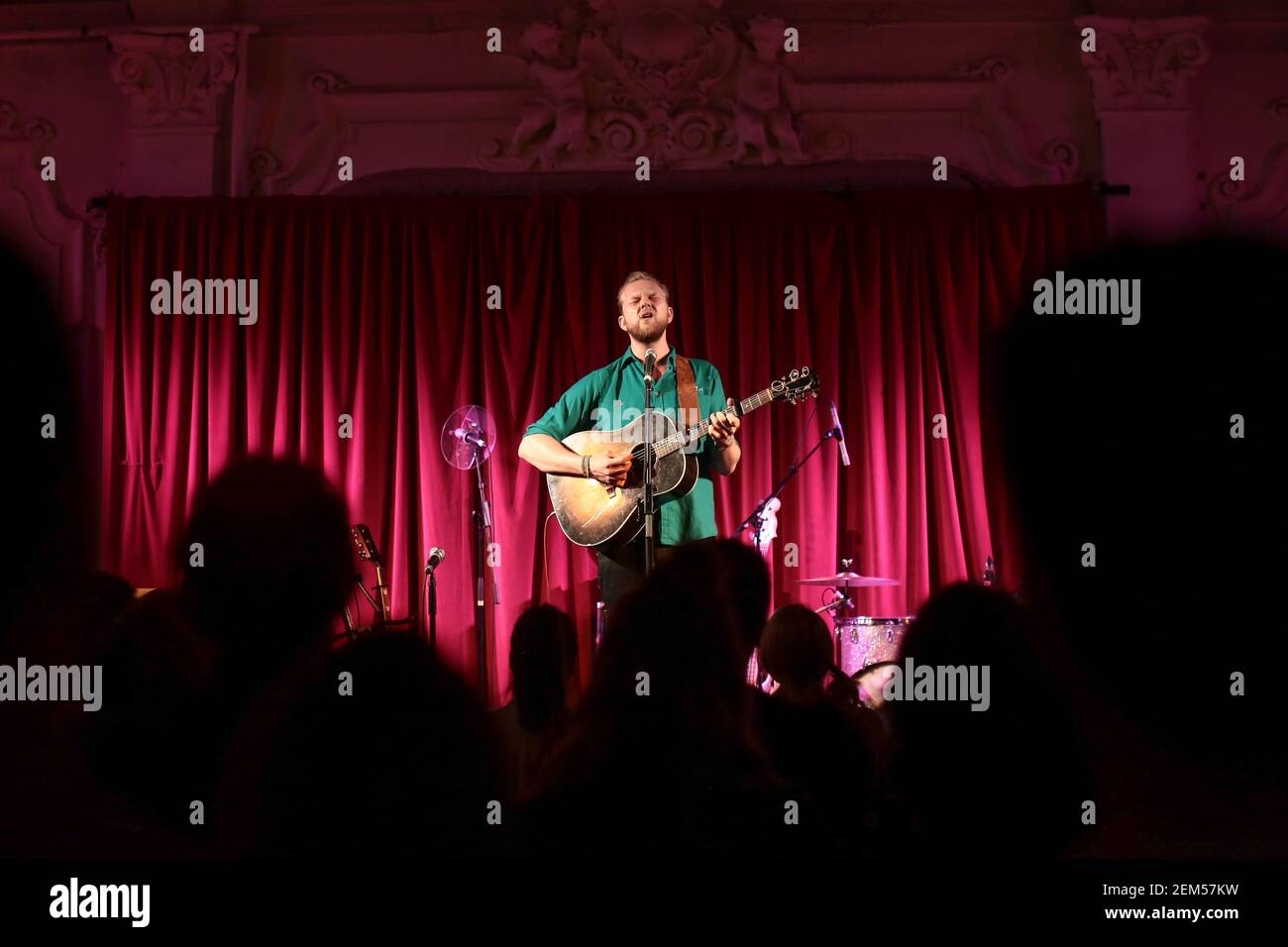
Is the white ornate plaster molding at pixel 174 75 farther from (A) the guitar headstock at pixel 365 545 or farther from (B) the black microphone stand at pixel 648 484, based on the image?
(B) the black microphone stand at pixel 648 484

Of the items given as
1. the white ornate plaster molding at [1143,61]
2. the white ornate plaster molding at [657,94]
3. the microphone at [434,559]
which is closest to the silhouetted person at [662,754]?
the microphone at [434,559]

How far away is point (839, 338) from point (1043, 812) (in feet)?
12.8

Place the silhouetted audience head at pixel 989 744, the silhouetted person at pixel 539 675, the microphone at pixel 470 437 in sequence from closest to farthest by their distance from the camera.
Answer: the silhouetted audience head at pixel 989 744 < the silhouetted person at pixel 539 675 < the microphone at pixel 470 437

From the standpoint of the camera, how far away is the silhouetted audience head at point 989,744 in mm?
1616

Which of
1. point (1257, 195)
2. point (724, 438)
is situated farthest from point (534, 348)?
point (1257, 195)

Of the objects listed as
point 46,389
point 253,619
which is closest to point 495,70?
point 46,389

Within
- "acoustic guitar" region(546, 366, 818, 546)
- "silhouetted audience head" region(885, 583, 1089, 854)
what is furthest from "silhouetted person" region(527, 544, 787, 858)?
"acoustic guitar" region(546, 366, 818, 546)

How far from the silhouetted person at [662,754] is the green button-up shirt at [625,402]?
3014 mm

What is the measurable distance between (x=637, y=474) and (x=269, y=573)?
288cm

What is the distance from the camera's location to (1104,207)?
17.4 ft

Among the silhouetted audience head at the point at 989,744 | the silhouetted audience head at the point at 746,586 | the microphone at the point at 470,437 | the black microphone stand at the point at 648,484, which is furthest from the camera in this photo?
the microphone at the point at 470,437

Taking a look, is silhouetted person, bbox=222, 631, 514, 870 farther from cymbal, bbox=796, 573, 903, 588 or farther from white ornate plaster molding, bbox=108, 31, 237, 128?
white ornate plaster molding, bbox=108, 31, 237, 128

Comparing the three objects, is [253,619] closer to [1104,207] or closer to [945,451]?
[945,451]

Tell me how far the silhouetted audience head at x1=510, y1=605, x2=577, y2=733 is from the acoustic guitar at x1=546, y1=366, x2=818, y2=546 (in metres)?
2.24
